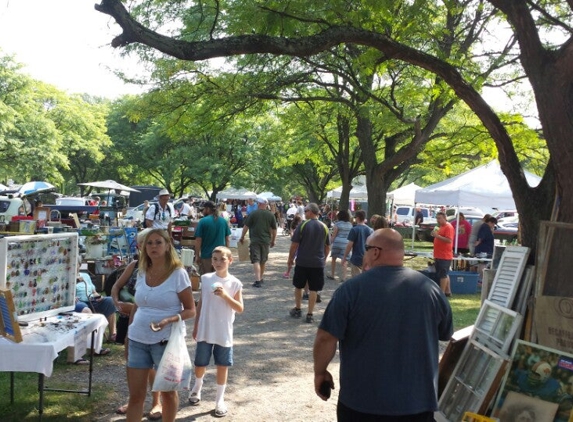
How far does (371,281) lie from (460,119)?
18.4 metres

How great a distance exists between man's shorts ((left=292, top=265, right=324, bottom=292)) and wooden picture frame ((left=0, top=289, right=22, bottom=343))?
5.42 m

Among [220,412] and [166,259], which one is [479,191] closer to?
[220,412]

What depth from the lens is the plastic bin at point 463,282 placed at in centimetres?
1398

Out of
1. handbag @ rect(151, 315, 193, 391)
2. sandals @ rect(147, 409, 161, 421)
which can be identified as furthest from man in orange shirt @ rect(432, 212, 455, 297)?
handbag @ rect(151, 315, 193, 391)

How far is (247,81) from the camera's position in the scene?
569 inches

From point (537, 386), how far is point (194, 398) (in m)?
3.07

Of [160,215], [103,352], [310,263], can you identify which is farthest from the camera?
[160,215]

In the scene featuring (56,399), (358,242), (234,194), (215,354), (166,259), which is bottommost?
(56,399)

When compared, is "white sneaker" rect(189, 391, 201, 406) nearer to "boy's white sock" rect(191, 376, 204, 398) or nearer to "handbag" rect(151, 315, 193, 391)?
"boy's white sock" rect(191, 376, 204, 398)

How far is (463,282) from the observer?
14000 millimetres

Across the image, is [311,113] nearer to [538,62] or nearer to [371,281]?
[538,62]

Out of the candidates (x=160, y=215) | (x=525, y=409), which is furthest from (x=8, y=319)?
(x=160, y=215)

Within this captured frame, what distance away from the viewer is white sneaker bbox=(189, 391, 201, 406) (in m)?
5.77

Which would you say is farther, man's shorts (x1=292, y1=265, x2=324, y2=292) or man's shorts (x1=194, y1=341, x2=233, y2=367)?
man's shorts (x1=292, y1=265, x2=324, y2=292)
